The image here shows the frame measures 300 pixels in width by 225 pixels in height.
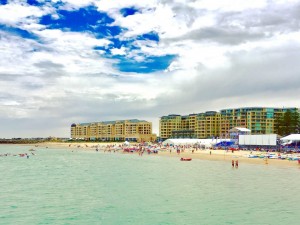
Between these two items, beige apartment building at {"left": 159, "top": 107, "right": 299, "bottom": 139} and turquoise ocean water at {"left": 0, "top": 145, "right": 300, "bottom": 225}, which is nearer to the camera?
turquoise ocean water at {"left": 0, "top": 145, "right": 300, "bottom": 225}

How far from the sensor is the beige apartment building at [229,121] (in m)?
169

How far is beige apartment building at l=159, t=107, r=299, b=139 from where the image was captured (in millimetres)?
169250

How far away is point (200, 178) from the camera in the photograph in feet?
149

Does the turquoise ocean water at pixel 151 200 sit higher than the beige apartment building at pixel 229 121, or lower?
lower

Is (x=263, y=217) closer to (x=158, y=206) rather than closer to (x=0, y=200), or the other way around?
(x=158, y=206)

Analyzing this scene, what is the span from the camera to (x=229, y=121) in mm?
178875

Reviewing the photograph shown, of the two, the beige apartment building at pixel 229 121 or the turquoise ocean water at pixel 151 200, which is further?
the beige apartment building at pixel 229 121

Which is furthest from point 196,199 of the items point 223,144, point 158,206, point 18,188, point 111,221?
point 223,144

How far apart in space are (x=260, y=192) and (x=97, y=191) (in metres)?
15.7

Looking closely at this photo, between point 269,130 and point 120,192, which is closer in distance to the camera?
point 120,192

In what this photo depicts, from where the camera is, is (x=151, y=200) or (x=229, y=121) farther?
(x=229, y=121)

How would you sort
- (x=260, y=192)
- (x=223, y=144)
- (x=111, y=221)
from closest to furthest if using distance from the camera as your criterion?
(x=111, y=221) → (x=260, y=192) → (x=223, y=144)

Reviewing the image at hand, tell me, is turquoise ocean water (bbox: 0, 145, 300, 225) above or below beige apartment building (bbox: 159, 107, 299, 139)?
below

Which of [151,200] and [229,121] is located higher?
[229,121]
